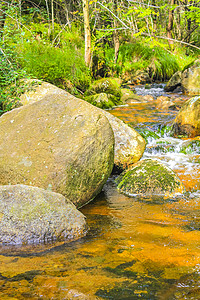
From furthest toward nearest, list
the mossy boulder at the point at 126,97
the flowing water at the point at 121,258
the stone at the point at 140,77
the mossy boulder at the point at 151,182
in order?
the stone at the point at 140,77 < the mossy boulder at the point at 126,97 < the mossy boulder at the point at 151,182 < the flowing water at the point at 121,258

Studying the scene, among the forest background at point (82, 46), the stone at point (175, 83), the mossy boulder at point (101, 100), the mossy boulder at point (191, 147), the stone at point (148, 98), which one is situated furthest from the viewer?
the stone at point (175, 83)

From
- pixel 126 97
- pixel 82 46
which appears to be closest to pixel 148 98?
pixel 126 97

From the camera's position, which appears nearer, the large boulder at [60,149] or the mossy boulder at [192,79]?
the large boulder at [60,149]

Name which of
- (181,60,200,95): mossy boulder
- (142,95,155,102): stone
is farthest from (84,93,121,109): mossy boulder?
(181,60,200,95): mossy boulder

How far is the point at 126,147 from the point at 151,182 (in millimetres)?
992

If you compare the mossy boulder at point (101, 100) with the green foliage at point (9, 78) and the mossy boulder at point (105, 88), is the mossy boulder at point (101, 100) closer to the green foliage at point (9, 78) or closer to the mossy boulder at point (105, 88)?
the mossy boulder at point (105, 88)

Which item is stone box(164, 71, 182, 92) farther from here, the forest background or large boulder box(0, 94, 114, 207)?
large boulder box(0, 94, 114, 207)

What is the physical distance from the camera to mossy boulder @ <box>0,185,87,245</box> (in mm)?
2624

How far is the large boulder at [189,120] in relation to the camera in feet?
22.2

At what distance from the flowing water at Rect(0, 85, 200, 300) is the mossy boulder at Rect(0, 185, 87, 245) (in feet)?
0.37

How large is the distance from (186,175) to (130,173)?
1157mm

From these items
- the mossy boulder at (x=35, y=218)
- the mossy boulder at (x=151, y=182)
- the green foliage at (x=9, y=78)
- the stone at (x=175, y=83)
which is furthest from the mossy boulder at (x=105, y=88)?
the mossy boulder at (x=35, y=218)

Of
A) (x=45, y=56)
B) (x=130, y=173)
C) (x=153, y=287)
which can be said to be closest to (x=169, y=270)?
(x=153, y=287)

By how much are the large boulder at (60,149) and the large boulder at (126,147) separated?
1038 mm
